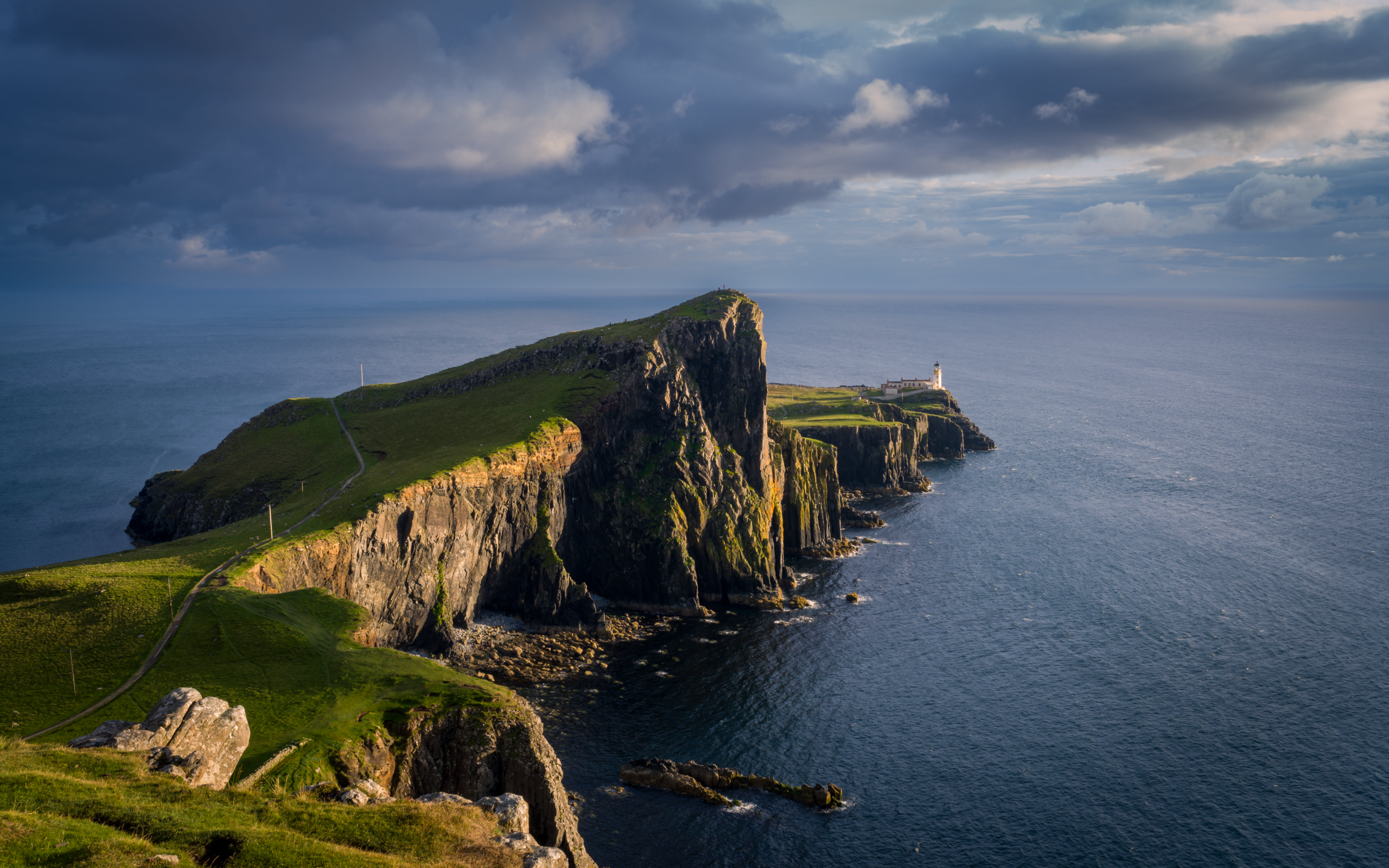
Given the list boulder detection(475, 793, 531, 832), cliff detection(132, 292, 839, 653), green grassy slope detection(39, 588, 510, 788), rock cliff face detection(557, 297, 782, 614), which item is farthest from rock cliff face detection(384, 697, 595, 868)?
rock cliff face detection(557, 297, 782, 614)

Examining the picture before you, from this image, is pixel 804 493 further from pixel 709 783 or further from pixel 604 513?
pixel 709 783

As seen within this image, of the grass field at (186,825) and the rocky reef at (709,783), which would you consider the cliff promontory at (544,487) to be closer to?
the rocky reef at (709,783)

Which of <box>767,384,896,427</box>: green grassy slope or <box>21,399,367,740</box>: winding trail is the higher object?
<box>767,384,896,427</box>: green grassy slope

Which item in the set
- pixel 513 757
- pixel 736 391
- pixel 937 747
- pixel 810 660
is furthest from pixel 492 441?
→ pixel 937 747

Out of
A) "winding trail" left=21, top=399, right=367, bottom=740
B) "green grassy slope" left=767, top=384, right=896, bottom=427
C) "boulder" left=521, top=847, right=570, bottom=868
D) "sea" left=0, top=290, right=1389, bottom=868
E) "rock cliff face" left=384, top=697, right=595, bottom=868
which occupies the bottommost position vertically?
"sea" left=0, top=290, right=1389, bottom=868

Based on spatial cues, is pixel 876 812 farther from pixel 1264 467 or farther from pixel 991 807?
pixel 1264 467

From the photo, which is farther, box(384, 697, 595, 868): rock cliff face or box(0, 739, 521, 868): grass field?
box(384, 697, 595, 868): rock cliff face

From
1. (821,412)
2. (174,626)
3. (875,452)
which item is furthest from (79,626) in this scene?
(821,412)

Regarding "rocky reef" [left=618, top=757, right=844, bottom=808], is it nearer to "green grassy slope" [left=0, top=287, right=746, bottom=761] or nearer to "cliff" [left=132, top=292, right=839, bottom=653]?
"green grassy slope" [left=0, top=287, right=746, bottom=761]

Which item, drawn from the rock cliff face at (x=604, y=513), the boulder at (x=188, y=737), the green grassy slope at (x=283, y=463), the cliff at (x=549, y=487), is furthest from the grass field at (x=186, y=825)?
the green grassy slope at (x=283, y=463)
